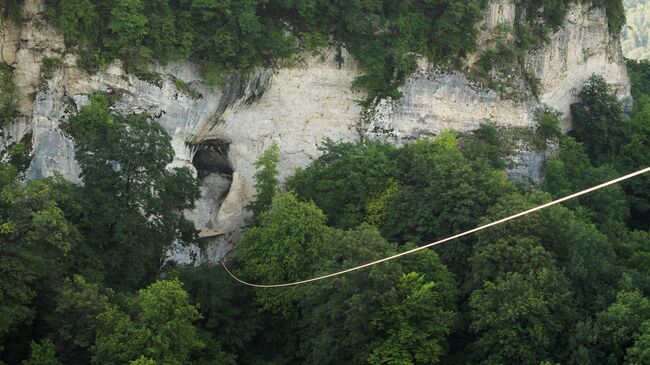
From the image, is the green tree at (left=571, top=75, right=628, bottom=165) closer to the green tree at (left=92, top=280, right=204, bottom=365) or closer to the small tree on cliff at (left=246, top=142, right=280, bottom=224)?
the small tree on cliff at (left=246, top=142, right=280, bottom=224)

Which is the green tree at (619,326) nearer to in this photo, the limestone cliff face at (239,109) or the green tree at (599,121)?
the limestone cliff face at (239,109)

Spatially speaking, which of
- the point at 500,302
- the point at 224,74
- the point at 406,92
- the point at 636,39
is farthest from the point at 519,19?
the point at 636,39

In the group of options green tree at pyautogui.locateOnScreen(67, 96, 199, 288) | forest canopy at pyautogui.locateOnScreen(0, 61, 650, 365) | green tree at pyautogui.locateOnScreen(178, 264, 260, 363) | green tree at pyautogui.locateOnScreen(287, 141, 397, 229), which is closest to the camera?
forest canopy at pyautogui.locateOnScreen(0, 61, 650, 365)

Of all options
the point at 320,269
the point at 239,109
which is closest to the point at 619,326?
the point at 320,269

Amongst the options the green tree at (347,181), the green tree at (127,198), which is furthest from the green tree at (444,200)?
the green tree at (127,198)

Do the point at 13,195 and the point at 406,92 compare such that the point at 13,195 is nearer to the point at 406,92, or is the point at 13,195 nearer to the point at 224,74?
the point at 224,74

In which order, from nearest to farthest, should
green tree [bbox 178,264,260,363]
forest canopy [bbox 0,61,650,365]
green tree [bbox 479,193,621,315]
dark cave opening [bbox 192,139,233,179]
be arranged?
forest canopy [bbox 0,61,650,365]
green tree [bbox 479,193,621,315]
green tree [bbox 178,264,260,363]
dark cave opening [bbox 192,139,233,179]

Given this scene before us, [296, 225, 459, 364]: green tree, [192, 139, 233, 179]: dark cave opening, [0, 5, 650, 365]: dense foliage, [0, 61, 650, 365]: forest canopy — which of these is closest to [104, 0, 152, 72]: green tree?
[0, 5, 650, 365]: dense foliage

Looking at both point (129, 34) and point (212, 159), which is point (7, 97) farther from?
point (212, 159)
